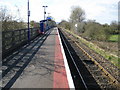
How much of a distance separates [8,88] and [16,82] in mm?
547

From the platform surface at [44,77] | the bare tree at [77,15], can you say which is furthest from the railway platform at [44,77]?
the bare tree at [77,15]

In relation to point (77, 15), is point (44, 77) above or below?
below

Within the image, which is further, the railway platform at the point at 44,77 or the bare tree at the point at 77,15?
the bare tree at the point at 77,15

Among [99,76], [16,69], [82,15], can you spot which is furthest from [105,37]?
[82,15]

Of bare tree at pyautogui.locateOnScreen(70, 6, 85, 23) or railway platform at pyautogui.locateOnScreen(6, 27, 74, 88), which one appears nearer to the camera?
railway platform at pyautogui.locateOnScreen(6, 27, 74, 88)

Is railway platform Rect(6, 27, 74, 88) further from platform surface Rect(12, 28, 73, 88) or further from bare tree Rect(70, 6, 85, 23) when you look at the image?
bare tree Rect(70, 6, 85, 23)

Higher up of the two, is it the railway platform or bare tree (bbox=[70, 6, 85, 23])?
bare tree (bbox=[70, 6, 85, 23])

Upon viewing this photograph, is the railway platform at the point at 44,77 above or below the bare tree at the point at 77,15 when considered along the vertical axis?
below

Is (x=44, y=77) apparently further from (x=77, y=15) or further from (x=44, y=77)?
(x=77, y=15)

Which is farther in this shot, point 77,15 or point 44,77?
point 77,15

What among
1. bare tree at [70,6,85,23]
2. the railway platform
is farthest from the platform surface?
bare tree at [70,6,85,23]

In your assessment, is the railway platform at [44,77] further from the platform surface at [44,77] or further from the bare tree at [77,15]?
the bare tree at [77,15]

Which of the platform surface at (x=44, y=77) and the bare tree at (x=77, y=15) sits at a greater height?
the bare tree at (x=77, y=15)

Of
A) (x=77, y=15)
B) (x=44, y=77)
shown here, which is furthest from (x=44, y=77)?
(x=77, y=15)
